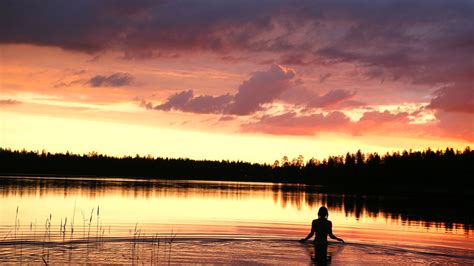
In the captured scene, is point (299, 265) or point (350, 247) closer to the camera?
point (299, 265)

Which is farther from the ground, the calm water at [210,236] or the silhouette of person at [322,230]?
the silhouette of person at [322,230]

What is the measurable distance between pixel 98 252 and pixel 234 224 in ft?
64.4

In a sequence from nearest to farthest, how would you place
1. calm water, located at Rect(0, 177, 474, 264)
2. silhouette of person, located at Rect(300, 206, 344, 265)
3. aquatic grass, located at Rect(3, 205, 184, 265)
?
aquatic grass, located at Rect(3, 205, 184, 265), calm water, located at Rect(0, 177, 474, 264), silhouette of person, located at Rect(300, 206, 344, 265)

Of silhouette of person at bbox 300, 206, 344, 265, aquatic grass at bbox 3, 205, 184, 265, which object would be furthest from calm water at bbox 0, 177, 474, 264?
silhouette of person at bbox 300, 206, 344, 265

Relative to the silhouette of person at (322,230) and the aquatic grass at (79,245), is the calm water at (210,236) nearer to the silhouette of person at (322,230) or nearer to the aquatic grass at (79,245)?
the aquatic grass at (79,245)

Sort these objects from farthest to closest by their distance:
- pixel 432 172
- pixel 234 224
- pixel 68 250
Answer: pixel 432 172 < pixel 234 224 < pixel 68 250

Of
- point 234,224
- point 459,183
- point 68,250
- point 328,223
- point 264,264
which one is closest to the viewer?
point 264,264

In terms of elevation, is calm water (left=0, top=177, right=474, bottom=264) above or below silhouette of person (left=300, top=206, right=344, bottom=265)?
below

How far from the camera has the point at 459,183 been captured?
167500 millimetres

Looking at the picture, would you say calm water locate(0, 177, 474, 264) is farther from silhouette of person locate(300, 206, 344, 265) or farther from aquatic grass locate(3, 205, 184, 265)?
silhouette of person locate(300, 206, 344, 265)

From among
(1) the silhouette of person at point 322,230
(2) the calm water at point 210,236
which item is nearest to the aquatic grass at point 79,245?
(2) the calm water at point 210,236

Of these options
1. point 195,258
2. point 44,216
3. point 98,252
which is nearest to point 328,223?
point 195,258

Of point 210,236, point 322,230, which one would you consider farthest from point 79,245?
point 322,230

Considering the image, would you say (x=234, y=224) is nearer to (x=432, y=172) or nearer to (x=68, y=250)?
(x=68, y=250)
